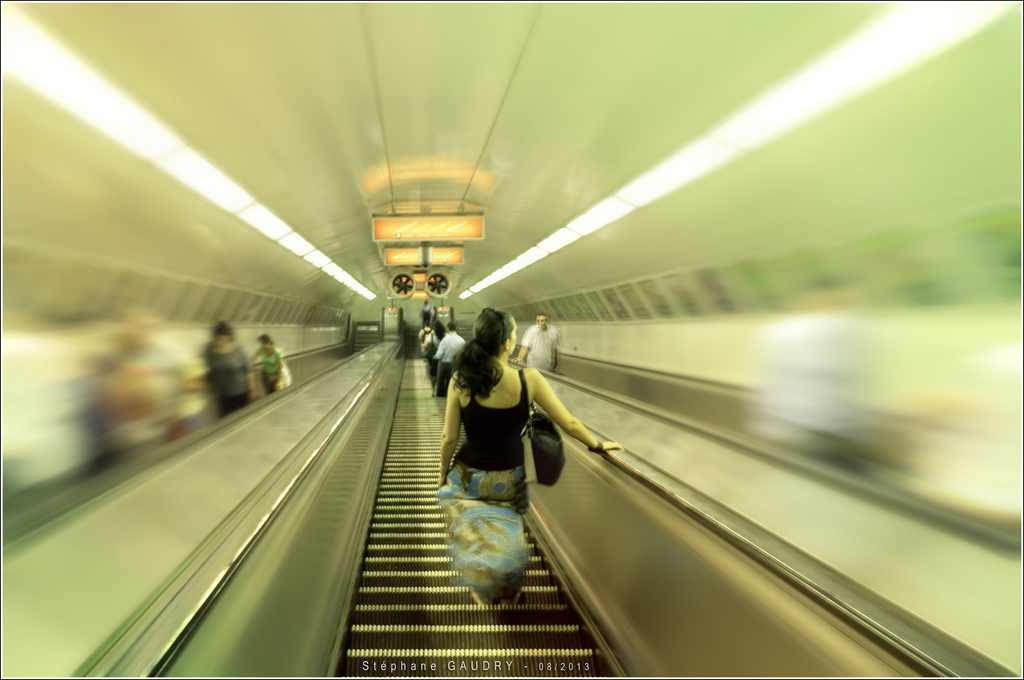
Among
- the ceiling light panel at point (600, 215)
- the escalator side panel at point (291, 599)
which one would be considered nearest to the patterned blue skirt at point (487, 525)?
the escalator side panel at point (291, 599)

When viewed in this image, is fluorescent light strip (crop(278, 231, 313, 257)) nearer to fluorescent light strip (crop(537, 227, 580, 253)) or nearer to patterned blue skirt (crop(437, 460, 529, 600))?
fluorescent light strip (crop(537, 227, 580, 253))

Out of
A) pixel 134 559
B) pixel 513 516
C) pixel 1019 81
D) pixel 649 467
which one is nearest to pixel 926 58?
pixel 1019 81

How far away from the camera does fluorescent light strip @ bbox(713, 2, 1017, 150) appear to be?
232 centimetres

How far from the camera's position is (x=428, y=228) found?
23.4 feet

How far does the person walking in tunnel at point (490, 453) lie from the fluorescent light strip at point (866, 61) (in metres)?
2.38

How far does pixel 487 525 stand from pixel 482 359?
0.95m

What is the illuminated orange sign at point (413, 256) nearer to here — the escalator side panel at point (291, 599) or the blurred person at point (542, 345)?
the blurred person at point (542, 345)

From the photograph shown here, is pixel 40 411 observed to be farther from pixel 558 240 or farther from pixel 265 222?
pixel 558 240

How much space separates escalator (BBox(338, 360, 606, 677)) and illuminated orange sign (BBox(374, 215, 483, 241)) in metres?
4.09

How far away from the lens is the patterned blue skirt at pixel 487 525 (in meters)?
2.78

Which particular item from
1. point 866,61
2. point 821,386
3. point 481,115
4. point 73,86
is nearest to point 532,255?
point 481,115

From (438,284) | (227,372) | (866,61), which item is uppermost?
(866,61)

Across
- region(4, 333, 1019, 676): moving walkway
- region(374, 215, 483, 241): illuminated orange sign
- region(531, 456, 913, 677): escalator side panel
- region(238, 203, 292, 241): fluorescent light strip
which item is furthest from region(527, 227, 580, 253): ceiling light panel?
region(531, 456, 913, 677): escalator side panel

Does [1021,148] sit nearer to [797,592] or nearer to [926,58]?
[926,58]
